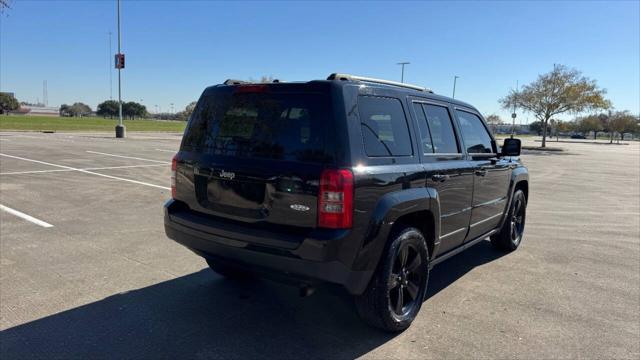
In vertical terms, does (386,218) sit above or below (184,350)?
above

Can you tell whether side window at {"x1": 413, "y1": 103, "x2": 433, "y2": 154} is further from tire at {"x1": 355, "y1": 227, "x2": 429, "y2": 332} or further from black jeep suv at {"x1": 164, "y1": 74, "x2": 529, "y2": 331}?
tire at {"x1": 355, "y1": 227, "x2": 429, "y2": 332}

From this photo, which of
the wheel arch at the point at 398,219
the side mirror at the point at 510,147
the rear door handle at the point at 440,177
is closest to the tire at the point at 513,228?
the side mirror at the point at 510,147

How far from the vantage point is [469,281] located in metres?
4.77

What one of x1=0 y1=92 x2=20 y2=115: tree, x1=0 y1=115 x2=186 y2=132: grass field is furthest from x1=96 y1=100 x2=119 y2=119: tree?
x1=0 y1=115 x2=186 y2=132: grass field

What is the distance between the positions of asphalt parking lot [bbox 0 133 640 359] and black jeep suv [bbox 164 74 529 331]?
0.37 metres

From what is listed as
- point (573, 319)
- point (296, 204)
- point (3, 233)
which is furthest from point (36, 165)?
point (573, 319)

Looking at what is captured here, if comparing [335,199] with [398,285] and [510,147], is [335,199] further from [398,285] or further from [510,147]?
[510,147]

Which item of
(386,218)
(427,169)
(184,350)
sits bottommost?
(184,350)

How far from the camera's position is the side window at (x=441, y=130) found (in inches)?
159

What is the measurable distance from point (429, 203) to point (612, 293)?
2452 millimetres

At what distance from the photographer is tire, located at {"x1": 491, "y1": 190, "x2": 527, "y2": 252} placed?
578 centimetres

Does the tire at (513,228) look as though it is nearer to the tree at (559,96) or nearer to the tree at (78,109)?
the tree at (559,96)

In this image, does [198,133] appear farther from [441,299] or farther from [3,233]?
[3,233]

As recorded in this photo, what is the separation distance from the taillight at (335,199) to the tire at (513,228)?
3.47 metres
